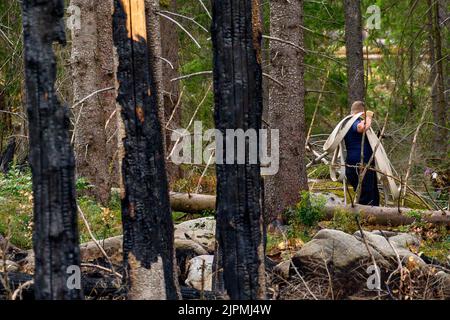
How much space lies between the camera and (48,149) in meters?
6.71

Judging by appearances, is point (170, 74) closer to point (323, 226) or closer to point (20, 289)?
point (323, 226)

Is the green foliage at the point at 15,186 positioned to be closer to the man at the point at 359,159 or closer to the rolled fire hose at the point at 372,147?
the rolled fire hose at the point at 372,147

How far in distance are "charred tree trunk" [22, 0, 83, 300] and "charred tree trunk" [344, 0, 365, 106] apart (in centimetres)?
1319


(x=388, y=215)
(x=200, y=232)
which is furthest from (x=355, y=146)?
(x=200, y=232)

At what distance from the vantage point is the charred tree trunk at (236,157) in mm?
7566

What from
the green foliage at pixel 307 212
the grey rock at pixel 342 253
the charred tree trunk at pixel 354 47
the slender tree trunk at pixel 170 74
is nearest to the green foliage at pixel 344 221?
the green foliage at pixel 307 212

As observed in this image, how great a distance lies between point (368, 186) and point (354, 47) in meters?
5.77

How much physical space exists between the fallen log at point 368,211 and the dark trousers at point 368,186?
3.10 feet

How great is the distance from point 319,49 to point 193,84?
4004 mm

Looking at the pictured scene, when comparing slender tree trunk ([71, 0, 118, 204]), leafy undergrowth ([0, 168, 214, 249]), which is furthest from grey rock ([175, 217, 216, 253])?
slender tree trunk ([71, 0, 118, 204])

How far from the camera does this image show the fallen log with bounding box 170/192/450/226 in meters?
13.3
